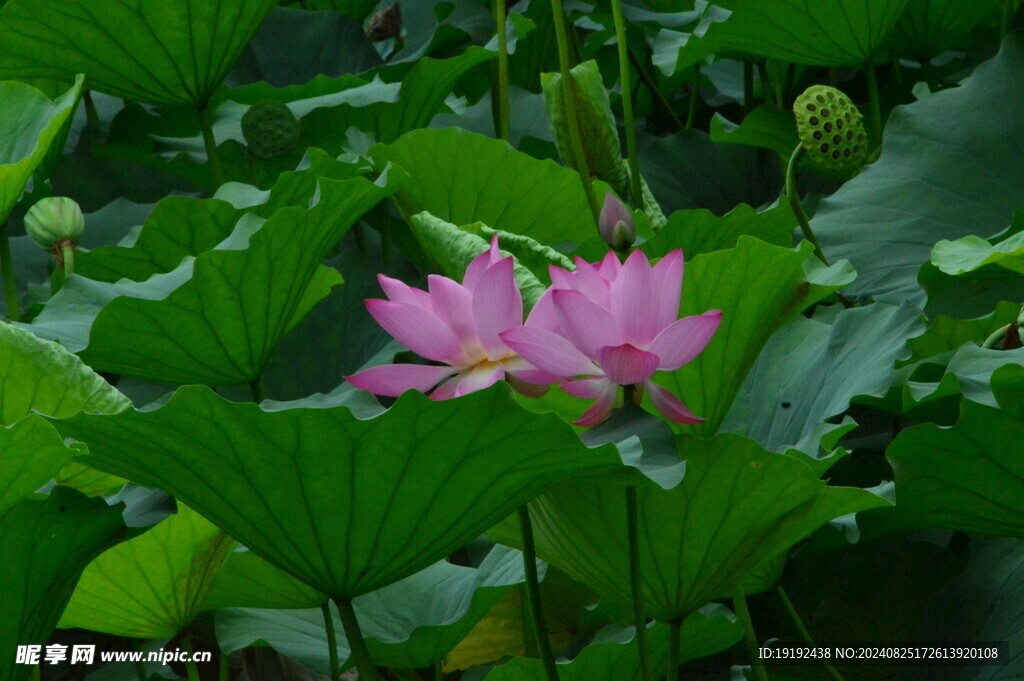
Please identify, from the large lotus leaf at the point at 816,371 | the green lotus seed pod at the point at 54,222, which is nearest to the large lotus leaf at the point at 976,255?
the large lotus leaf at the point at 816,371

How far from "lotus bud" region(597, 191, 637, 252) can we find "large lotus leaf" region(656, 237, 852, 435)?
0.10m

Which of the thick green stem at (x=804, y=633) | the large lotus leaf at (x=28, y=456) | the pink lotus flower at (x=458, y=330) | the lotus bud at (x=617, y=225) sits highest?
the pink lotus flower at (x=458, y=330)

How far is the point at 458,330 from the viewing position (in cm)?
58

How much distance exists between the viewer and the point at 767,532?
65cm

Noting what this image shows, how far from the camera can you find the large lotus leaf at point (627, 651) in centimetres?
75

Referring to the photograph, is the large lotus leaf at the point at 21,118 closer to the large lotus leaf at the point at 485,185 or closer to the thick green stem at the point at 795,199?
the large lotus leaf at the point at 485,185

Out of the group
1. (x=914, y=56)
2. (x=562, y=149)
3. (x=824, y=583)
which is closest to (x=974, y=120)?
(x=914, y=56)

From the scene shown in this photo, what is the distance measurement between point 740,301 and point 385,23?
4.04 ft

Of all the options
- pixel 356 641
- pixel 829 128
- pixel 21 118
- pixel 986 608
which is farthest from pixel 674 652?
pixel 21 118

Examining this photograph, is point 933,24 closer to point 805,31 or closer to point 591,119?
point 805,31

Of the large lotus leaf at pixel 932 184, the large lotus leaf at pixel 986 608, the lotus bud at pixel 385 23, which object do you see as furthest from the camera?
the lotus bud at pixel 385 23

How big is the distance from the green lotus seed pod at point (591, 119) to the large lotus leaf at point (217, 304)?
0.75ft

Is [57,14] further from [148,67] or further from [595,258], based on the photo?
[595,258]

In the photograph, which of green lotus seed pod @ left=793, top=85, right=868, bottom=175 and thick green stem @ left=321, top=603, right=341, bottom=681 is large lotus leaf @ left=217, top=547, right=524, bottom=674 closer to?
thick green stem @ left=321, top=603, right=341, bottom=681
